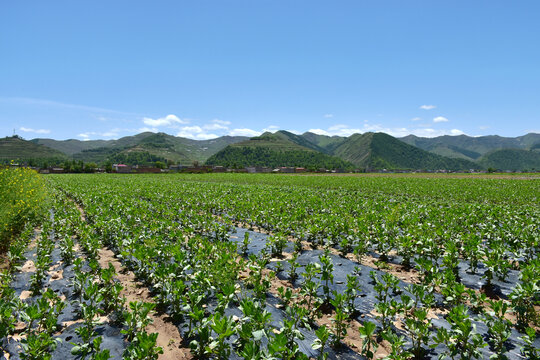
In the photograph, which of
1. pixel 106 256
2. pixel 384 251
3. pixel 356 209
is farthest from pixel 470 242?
pixel 106 256

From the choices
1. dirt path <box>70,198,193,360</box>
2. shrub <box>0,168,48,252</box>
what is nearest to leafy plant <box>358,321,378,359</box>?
dirt path <box>70,198,193,360</box>

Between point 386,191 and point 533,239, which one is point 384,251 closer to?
point 533,239

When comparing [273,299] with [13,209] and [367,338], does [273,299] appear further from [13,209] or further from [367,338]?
[13,209]

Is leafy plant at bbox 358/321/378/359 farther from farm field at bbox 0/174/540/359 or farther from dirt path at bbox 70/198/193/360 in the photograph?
dirt path at bbox 70/198/193/360

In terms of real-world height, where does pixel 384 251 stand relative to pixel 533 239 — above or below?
below

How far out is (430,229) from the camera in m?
10.4

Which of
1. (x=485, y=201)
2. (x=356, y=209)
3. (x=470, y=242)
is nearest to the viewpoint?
(x=470, y=242)

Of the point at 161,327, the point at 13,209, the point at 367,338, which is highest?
the point at 13,209

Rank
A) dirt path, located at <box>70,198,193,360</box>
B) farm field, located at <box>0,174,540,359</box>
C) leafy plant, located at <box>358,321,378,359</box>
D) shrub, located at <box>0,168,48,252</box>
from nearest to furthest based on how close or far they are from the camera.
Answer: leafy plant, located at <box>358,321,378,359</box>, farm field, located at <box>0,174,540,359</box>, dirt path, located at <box>70,198,193,360</box>, shrub, located at <box>0,168,48,252</box>

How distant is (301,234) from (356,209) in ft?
22.1

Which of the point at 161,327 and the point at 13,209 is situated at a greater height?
the point at 13,209

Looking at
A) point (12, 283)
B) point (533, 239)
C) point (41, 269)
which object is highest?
point (533, 239)

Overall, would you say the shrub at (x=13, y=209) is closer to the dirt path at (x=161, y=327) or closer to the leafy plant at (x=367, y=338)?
the dirt path at (x=161, y=327)

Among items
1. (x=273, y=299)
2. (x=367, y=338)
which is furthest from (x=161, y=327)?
(x=367, y=338)
